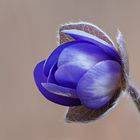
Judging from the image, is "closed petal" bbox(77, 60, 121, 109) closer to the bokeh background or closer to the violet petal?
the violet petal

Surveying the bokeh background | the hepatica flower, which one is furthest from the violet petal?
the bokeh background

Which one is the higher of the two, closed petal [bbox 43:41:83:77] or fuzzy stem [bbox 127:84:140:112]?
closed petal [bbox 43:41:83:77]

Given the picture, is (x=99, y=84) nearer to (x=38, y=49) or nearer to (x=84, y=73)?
(x=84, y=73)

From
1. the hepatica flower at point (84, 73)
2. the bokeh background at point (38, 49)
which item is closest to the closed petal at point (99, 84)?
the hepatica flower at point (84, 73)

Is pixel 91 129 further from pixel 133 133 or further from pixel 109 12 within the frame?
pixel 109 12

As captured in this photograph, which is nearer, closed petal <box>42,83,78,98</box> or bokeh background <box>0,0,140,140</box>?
closed petal <box>42,83,78,98</box>

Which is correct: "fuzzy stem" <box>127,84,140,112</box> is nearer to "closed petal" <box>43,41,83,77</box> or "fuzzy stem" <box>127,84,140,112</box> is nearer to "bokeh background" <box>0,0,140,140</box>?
"closed petal" <box>43,41,83,77</box>

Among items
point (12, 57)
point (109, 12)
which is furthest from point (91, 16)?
point (12, 57)
